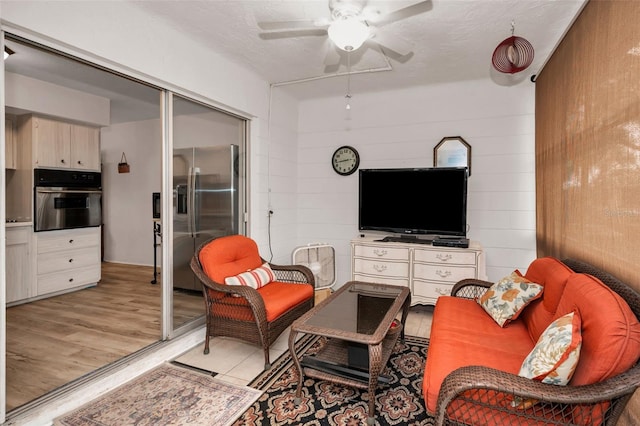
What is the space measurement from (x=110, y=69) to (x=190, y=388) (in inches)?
88.9

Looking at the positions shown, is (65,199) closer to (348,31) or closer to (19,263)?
(19,263)

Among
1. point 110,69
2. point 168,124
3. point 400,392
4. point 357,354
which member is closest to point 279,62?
point 168,124

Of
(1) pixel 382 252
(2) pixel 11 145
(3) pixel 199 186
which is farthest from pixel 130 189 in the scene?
(1) pixel 382 252

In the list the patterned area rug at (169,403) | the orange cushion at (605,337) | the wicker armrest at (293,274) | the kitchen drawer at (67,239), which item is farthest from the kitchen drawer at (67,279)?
the orange cushion at (605,337)

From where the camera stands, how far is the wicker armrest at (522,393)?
1.24 m

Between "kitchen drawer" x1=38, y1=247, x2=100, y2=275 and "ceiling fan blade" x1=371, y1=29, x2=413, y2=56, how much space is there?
457 centimetres

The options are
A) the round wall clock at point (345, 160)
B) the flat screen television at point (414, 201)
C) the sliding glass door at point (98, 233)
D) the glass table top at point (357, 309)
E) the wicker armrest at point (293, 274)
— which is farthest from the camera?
the round wall clock at point (345, 160)

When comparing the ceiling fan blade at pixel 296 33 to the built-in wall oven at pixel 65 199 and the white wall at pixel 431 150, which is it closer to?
the white wall at pixel 431 150

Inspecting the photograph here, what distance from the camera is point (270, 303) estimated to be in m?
2.64

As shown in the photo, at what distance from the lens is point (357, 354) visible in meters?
2.18

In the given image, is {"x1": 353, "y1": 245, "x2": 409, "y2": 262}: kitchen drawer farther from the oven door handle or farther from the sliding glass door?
the oven door handle

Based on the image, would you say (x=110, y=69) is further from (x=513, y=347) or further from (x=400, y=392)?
(x=513, y=347)

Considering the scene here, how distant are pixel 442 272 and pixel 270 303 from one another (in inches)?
73.0

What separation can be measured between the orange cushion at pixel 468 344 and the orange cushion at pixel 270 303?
1.13m
